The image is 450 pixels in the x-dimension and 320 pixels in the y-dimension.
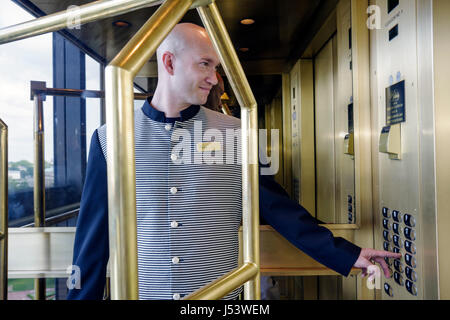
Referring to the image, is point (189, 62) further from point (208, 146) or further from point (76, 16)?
point (76, 16)

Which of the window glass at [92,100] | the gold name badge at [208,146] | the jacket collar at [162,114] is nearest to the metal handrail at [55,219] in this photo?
the window glass at [92,100]

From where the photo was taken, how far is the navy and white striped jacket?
1.02m

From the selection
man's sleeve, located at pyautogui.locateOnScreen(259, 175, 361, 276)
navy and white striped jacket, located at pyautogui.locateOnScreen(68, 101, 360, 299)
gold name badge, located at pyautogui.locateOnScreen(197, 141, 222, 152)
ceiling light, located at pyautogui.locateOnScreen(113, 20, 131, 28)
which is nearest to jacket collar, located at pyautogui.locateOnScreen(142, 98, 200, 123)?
navy and white striped jacket, located at pyautogui.locateOnScreen(68, 101, 360, 299)

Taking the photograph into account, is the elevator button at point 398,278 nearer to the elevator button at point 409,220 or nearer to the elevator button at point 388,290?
the elevator button at point 388,290

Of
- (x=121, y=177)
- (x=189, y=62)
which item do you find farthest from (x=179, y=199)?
(x=121, y=177)

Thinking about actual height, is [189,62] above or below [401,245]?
above

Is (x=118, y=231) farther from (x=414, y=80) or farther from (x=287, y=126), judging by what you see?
(x=287, y=126)

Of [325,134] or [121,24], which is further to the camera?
[325,134]

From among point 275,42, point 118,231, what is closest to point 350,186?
point 275,42

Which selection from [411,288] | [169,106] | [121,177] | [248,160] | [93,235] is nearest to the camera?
A: [121,177]

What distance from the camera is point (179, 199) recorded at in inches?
41.4

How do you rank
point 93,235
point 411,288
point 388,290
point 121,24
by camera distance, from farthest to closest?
1. point 121,24
2. point 388,290
3. point 411,288
4. point 93,235

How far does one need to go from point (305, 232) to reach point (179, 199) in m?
0.40

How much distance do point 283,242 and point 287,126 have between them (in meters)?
0.55
